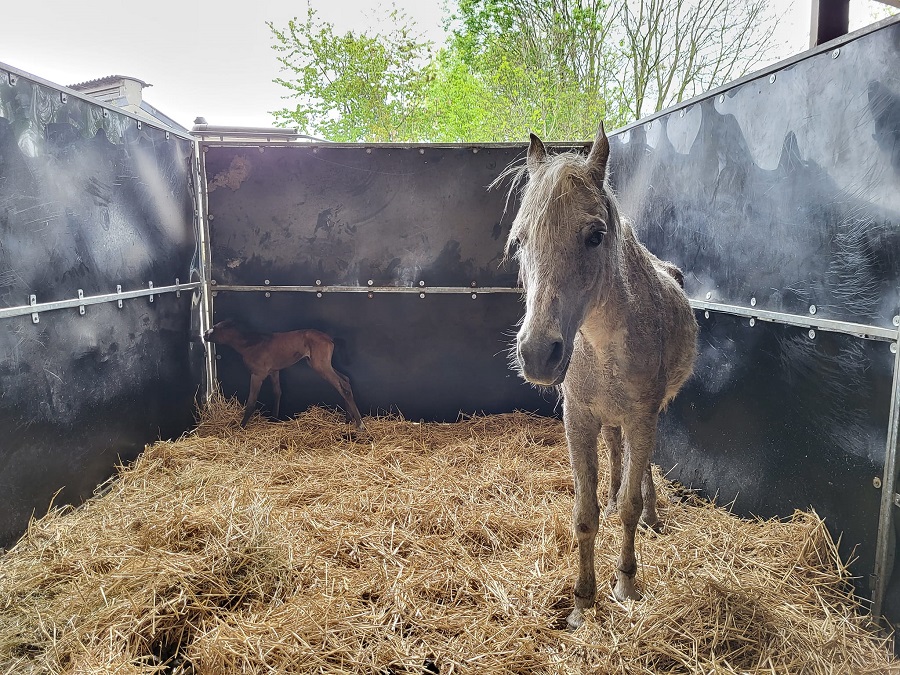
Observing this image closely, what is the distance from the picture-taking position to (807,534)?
218 cm

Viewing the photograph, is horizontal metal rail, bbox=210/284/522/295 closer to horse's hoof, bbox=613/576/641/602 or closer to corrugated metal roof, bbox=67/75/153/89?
horse's hoof, bbox=613/576/641/602

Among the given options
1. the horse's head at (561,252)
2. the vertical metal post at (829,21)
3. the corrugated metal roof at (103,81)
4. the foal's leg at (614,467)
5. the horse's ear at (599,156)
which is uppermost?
the corrugated metal roof at (103,81)

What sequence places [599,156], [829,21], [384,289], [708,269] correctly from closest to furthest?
[599,156] < [829,21] < [708,269] < [384,289]

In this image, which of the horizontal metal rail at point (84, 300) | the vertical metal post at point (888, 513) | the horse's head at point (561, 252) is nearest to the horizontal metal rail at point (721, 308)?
the vertical metal post at point (888, 513)

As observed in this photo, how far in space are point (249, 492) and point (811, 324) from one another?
112 inches

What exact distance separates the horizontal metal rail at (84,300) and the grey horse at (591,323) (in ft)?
7.27

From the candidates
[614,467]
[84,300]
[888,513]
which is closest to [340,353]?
[84,300]

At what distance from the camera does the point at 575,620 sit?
196 cm

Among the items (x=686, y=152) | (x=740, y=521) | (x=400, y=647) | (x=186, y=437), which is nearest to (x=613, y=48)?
(x=686, y=152)

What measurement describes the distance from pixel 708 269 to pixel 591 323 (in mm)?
1418

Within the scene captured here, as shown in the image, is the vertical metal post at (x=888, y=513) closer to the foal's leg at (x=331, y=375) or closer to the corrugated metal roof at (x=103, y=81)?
the foal's leg at (x=331, y=375)

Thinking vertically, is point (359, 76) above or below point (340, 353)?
above

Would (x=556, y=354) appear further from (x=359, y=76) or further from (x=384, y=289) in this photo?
(x=359, y=76)

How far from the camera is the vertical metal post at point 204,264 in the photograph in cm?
414
